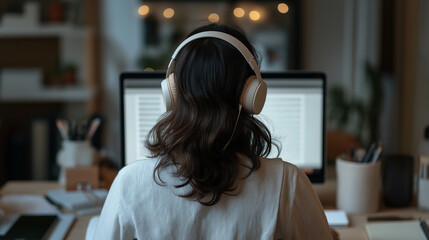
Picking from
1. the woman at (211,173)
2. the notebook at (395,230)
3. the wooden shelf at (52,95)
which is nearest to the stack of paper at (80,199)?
the woman at (211,173)

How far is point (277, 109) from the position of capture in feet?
4.55

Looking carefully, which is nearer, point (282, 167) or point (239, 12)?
point (282, 167)

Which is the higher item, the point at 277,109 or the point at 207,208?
the point at 277,109

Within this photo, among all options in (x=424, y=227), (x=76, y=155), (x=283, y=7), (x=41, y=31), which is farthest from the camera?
(x=283, y=7)

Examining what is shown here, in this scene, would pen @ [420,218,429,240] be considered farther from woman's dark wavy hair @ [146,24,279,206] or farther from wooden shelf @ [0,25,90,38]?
wooden shelf @ [0,25,90,38]

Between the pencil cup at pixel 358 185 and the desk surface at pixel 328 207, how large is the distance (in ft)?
0.08

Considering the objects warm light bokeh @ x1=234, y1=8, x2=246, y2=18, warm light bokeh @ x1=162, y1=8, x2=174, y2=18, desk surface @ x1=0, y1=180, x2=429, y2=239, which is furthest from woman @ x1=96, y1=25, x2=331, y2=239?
warm light bokeh @ x1=234, y1=8, x2=246, y2=18

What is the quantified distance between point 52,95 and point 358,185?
2453mm

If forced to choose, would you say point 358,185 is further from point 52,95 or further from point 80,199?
point 52,95

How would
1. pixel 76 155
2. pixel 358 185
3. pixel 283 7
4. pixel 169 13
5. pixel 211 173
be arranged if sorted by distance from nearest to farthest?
pixel 211 173 → pixel 358 185 → pixel 76 155 → pixel 169 13 → pixel 283 7

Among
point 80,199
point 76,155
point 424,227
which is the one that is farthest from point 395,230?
point 76,155

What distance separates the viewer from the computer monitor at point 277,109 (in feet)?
4.50

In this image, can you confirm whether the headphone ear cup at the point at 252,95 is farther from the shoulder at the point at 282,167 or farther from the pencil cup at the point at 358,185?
the pencil cup at the point at 358,185

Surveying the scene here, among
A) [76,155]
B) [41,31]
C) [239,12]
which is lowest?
[76,155]
